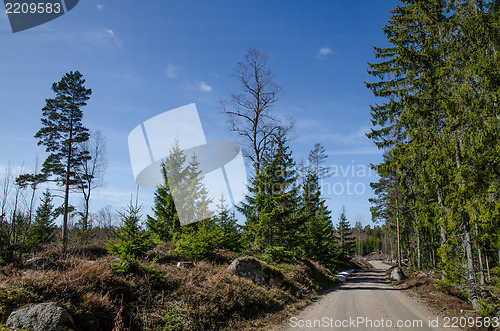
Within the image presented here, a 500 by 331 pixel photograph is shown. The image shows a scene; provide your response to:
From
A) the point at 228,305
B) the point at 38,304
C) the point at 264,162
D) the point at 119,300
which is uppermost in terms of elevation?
the point at 264,162

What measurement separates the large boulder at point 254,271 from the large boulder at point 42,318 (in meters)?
7.10

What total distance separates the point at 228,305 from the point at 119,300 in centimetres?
344

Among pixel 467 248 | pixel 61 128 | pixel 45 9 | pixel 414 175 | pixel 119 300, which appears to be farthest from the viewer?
pixel 61 128

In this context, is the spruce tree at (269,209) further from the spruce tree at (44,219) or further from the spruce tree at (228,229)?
the spruce tree at (44,219)

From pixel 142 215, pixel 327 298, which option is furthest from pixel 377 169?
pixel 142 215

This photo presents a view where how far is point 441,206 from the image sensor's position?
11109mm

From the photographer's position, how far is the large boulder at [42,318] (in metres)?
4.70

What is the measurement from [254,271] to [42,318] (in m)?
8.29

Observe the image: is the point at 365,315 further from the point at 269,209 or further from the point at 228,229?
the point at 228,229

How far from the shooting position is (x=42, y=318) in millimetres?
4832

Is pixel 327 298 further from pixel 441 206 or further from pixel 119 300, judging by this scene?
pixel 119 300

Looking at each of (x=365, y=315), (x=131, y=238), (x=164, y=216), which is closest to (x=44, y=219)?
(x=164, y=216)

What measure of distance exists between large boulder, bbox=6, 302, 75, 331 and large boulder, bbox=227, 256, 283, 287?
23.3ft

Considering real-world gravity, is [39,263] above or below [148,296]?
above
